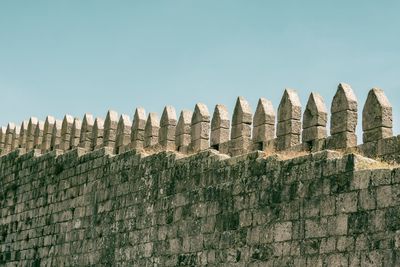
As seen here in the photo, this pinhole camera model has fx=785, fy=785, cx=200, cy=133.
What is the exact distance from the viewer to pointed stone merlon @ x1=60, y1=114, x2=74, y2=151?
1490cm

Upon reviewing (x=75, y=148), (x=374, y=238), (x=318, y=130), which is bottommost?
(x=374, y=238)

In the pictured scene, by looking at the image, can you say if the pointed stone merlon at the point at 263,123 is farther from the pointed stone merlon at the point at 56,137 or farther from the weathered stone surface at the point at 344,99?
the pointed stone merlon at the point at 56,137

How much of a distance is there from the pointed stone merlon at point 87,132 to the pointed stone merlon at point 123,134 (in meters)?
1.07

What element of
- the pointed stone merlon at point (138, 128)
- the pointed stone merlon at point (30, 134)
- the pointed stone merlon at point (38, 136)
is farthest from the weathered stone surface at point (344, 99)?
the pointed stone merlon at point (30, 134)

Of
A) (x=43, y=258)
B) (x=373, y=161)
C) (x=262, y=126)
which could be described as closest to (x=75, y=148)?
(x=43, y=258)

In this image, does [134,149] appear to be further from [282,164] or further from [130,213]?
[282,164]

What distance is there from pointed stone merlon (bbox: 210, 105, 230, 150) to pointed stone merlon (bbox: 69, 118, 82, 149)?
429 cm

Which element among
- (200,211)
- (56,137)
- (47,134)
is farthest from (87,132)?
(200,211)

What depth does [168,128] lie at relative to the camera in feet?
39.5

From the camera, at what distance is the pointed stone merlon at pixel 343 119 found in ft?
29.7

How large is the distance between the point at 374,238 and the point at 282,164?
5.65ft

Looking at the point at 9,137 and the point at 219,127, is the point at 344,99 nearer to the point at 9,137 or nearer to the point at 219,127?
the point at 219,127

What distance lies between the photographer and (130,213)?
1209 cm

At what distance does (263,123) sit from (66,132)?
18.9ft
